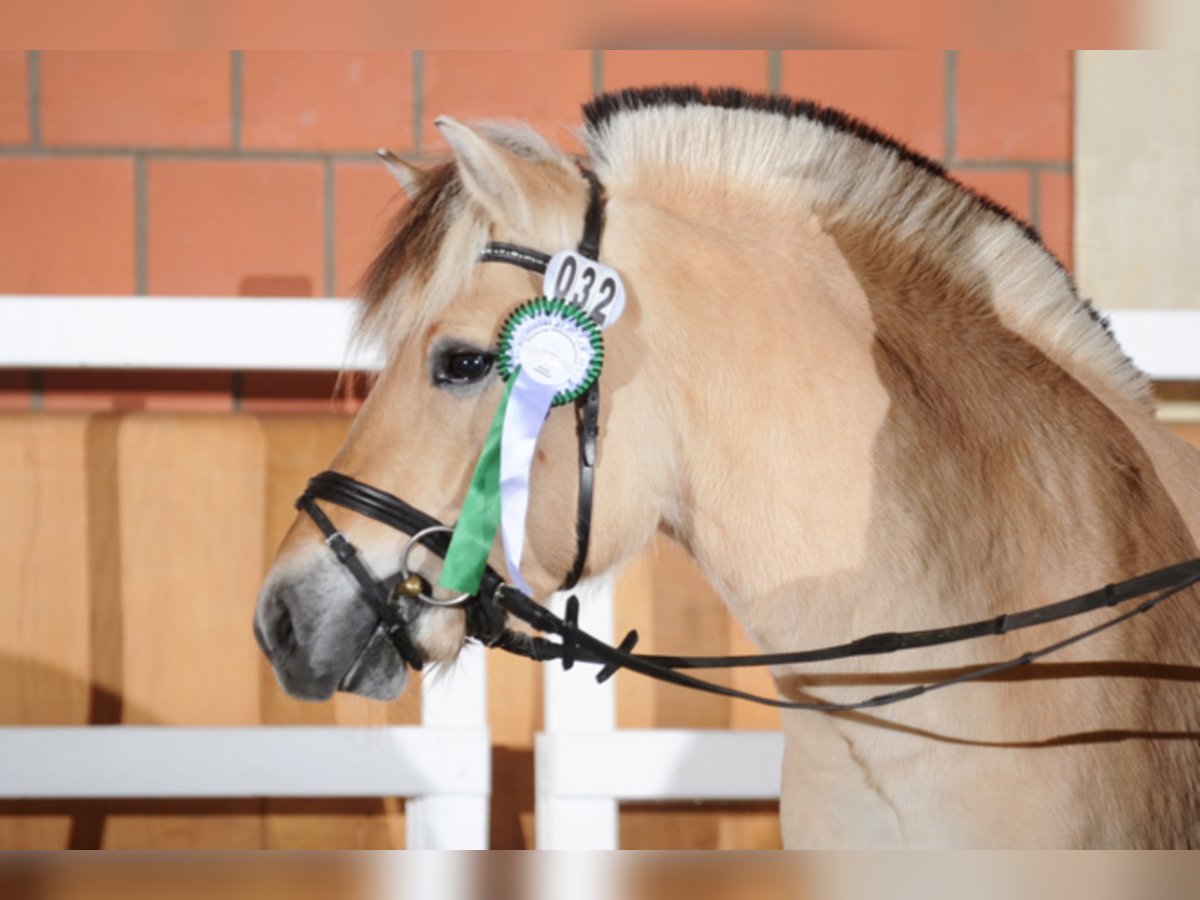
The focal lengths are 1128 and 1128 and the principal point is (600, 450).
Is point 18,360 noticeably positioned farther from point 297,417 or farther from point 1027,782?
point 1027,782

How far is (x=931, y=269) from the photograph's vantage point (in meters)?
1.35

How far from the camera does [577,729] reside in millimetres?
2113

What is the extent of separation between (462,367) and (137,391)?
163 centimetres

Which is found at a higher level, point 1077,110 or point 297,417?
point 1077,110

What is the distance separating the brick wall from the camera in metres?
2.63

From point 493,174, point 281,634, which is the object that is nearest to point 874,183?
point 493,174

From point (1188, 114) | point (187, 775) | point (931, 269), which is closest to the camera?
point (931, 269)

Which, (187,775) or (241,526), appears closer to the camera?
(187,775)

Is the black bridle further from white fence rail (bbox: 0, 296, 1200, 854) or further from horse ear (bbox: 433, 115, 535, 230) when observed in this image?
white fence rail (bbox: 0, 296, 1200, 854)

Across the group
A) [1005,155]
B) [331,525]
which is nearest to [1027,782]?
[331,525]

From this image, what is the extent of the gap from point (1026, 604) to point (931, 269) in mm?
407

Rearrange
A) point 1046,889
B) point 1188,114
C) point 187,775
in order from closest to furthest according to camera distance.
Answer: point 1046,889 → point 187,775 → point 1188,114

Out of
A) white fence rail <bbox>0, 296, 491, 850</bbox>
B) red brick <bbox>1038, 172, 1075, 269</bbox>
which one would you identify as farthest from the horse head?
red brick <bbox>1038, 172, 1075, 269</bbox>

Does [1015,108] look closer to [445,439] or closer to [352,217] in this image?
[352,217]
